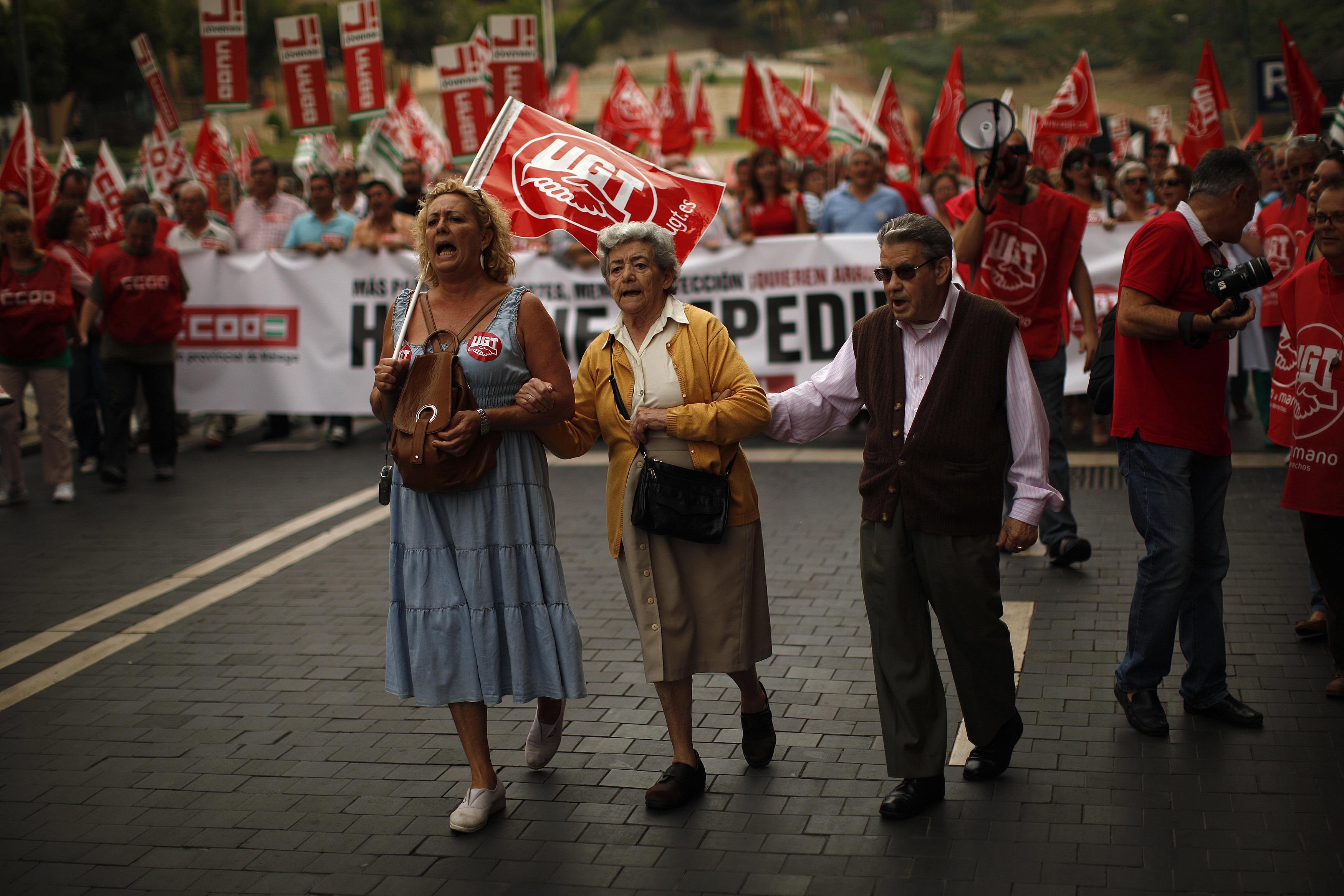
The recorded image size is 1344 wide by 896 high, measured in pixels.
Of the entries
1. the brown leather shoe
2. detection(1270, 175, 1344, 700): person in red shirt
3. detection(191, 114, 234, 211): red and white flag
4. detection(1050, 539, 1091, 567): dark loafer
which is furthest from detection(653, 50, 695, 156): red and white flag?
detection(1270, 175, 1344, 700): person in red shirt

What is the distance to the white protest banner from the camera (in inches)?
431

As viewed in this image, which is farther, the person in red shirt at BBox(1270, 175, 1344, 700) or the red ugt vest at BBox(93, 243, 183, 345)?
the red ugt vest at BBox(93, 243, 183, 345)

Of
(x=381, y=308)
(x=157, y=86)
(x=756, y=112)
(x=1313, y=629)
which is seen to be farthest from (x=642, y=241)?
(x=756, y=112)

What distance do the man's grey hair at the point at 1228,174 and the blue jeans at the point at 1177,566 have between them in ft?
2.86

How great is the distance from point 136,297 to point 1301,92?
880cm

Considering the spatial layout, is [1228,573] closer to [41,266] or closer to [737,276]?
[737,276]

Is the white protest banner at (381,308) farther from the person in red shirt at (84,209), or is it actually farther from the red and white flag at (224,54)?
the red and white flag at (224,54)

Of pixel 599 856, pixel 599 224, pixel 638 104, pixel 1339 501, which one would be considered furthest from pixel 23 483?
pixel 638 104

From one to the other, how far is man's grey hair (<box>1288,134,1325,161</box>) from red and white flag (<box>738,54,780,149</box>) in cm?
992

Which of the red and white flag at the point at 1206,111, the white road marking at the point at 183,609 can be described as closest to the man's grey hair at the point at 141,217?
the white road marking at the point at 183,609

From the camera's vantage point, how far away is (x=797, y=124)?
2012cm

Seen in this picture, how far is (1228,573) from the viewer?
259 inches

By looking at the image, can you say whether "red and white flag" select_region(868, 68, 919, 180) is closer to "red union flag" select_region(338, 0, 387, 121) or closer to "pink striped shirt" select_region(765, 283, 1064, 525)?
"red union flag" select_region(338, 0, 387, 121)

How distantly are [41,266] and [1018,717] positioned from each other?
7565mm
